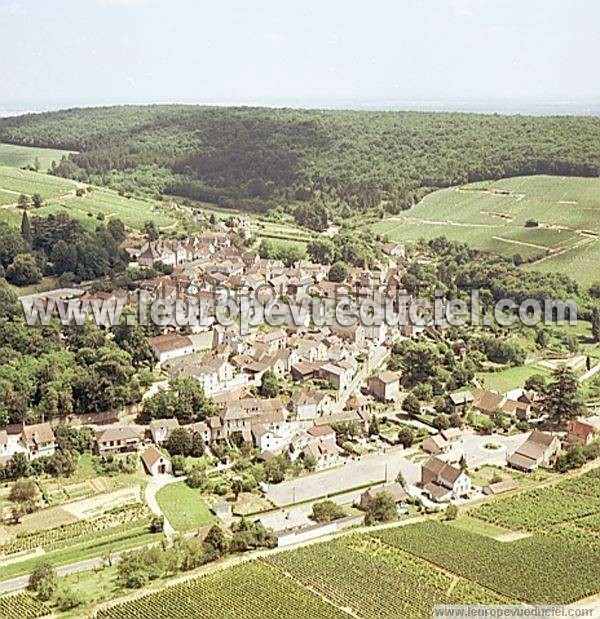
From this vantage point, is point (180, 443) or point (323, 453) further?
point (323, 453)

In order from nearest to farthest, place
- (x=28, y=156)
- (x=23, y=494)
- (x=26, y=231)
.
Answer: (x=23, y=494), (x=26, y=231), (x=28, y=156)

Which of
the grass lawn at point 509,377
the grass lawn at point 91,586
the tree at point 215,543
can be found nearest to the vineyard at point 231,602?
the grass lawn at point 91,586

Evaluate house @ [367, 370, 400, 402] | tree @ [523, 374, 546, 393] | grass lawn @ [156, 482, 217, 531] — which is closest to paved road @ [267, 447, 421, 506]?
grass lawn @ [156, 482, 217, 531]

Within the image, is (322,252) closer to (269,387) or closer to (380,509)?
(269,387)

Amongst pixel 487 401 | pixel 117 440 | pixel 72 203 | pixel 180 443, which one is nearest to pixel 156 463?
pixel 180 443

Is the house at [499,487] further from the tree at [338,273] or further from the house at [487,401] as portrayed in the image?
the tree at [338,273]

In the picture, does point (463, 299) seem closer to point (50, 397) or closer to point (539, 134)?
point (50, 397)

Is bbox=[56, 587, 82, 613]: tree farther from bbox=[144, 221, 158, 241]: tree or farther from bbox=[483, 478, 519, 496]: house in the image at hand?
bbox=[144, 221, 158, 241]: tree
